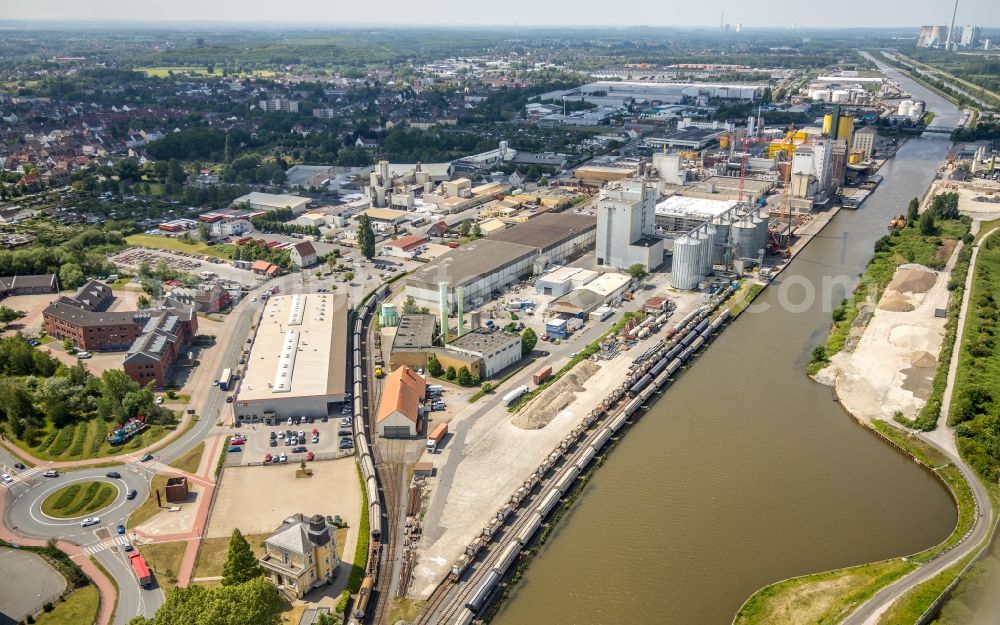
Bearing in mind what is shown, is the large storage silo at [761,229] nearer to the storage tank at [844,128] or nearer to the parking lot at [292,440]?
the parking lot at [292,440]

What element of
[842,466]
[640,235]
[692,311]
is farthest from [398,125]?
[842,466]

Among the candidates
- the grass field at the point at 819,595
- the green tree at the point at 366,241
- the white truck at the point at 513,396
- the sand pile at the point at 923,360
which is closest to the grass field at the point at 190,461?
the white truck at the point at 513,396

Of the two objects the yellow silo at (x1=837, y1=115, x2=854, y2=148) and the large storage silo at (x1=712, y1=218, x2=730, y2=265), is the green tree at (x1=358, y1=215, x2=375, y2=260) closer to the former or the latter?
the large storage silo at (x1=712, y1=218, x2=730, y2=265)

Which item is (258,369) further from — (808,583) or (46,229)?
(46,229)

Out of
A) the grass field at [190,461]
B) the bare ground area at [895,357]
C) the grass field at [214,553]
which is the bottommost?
the grass field at [214,553]

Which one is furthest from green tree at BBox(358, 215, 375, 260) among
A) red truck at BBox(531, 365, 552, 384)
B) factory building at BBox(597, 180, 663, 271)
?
red truck at BBox(531, 365, 552, 384)

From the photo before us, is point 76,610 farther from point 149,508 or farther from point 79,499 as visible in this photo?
point 79,499

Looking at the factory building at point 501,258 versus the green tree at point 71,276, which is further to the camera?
the green tree at point 71,276

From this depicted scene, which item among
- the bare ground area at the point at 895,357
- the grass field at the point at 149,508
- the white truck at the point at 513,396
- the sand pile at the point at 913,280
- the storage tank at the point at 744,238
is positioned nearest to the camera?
the grass field at the point at 149,508
